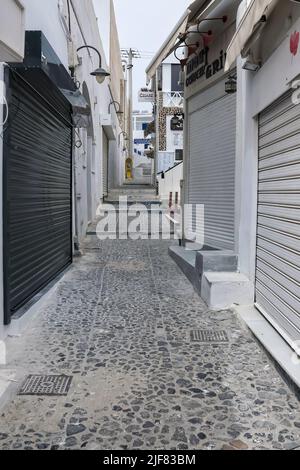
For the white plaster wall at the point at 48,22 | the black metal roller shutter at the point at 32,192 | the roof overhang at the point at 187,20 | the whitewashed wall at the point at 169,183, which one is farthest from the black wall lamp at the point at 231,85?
the whitewashed wall at the point at 169,183

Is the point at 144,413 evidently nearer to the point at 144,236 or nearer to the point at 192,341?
the point at 192,341

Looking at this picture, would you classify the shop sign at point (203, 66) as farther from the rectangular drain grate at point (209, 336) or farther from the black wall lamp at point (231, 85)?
the rectangular drain grate at point (209, 336)

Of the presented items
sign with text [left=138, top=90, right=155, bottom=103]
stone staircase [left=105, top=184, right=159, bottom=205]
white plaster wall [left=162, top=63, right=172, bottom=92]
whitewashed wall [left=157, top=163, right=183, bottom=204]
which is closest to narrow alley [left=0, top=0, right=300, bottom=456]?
whitewashed wall [left=157, top=163, right=183, bottom=204]

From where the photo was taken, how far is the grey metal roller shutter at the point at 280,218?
4109 mm

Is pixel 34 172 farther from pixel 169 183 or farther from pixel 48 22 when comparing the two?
pixel 169 183

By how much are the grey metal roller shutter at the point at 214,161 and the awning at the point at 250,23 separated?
2.17 m

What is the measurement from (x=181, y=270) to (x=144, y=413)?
5008 millimetres

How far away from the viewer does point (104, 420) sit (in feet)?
10.2

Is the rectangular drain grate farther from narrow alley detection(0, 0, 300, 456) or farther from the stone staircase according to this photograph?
the stone staircase

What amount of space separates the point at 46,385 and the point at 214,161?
17.3 feet

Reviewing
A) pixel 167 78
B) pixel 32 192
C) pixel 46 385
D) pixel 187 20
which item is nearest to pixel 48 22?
pixel 187 20

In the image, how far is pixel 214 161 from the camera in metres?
7.89

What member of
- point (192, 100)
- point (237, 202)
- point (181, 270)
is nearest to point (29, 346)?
point (237, 202)

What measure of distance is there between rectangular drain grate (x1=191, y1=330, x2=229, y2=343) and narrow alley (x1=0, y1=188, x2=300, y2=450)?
0.18ft
